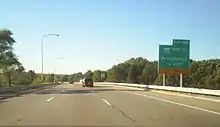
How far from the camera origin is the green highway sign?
47312mm

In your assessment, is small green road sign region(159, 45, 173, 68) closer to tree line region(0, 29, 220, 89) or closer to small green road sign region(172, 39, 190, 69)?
small green road sign region(172, 39, 190, 69)

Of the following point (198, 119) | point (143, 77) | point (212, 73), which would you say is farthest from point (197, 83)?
point (198, 119)

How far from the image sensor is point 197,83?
11662cm

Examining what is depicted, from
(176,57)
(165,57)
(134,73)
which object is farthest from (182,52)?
(134,73)

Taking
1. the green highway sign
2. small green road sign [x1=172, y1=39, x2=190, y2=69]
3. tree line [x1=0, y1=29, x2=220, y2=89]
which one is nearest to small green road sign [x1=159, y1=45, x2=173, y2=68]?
the green highway sign

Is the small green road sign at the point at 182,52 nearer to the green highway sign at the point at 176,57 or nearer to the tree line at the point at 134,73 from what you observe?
the green highway sign at the point at 176,57

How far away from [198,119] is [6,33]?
224 feet

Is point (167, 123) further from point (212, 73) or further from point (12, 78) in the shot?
point (212, 73)

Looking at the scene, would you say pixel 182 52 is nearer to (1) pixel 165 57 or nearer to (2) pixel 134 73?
Answer: (1) pixel 165 57

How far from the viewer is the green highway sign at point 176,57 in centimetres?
4731

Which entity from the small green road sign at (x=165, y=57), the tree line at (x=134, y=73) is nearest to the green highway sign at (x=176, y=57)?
the small green road sign at (x=165, y=57)

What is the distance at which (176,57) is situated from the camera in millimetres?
47625

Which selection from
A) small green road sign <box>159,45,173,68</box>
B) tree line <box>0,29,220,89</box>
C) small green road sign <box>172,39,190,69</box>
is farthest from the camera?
tree line <box>0,29,220,89</box>

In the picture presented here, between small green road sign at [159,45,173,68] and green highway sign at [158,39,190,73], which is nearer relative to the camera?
green highway sign at [158,39,190,73]
